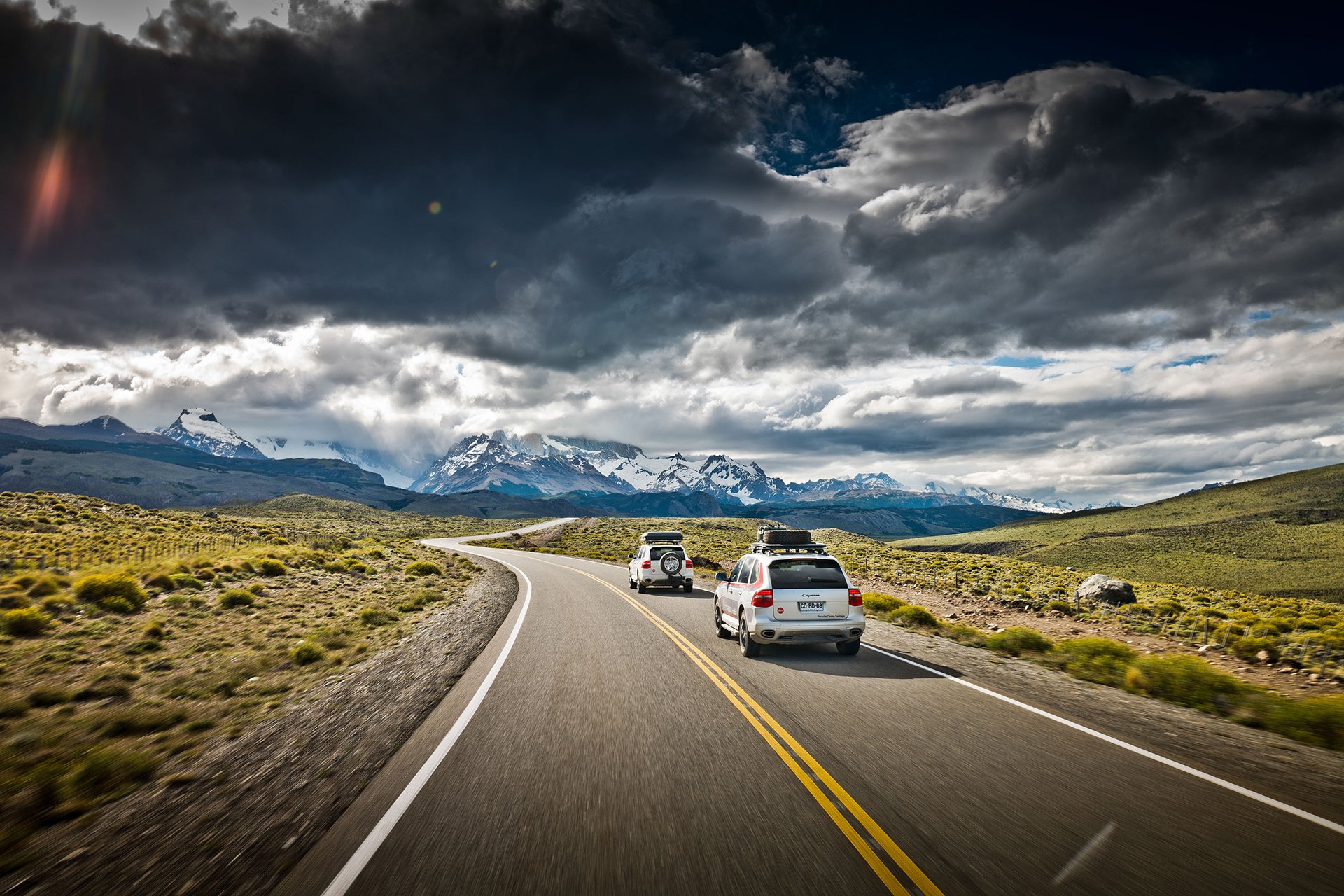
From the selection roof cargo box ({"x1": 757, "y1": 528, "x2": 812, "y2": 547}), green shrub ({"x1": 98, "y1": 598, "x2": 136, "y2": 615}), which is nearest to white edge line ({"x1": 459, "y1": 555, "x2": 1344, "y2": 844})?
roof cargo box ({"x1": 757, "y1": 528, "x2": 812, "y2": 547})

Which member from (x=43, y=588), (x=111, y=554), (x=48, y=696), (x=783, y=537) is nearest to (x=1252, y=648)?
(x=783, y=537)

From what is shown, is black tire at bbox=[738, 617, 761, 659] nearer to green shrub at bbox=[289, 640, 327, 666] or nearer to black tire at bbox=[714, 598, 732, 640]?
black tire at bbox=[714, 598, 732, 640]

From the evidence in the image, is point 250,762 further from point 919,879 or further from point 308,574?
point 308,574

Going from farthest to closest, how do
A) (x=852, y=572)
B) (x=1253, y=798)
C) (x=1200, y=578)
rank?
(x=1200, y=578), (x=852, y=572), (x=1253, y=798)

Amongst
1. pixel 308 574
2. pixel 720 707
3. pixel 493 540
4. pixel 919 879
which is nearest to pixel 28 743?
pixel 720 707

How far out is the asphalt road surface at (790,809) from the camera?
3975mm

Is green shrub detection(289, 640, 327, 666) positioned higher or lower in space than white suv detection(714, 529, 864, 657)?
lower

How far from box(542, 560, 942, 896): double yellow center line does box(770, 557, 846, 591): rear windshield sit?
2.26m

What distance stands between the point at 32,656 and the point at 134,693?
131 inches

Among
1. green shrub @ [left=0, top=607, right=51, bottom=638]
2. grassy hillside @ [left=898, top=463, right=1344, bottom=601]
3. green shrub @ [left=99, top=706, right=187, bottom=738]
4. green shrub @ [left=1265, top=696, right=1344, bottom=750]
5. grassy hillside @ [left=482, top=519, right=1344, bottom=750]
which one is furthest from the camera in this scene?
grassy hillside @ [left=898, top=463, right=1344, bottom=601]

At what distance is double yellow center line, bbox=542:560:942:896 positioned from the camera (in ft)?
12.9

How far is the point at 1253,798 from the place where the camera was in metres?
5.35

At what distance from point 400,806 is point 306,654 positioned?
8.20 meters

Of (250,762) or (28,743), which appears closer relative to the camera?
(250,762)
